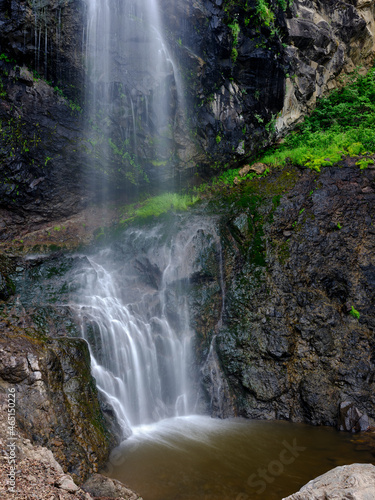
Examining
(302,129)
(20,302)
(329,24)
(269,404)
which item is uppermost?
(329,24)

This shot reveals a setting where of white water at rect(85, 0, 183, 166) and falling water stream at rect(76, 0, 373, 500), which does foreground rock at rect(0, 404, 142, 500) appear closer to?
falling water stream at rect(76, 0, 373, 500)

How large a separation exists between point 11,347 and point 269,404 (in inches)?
226

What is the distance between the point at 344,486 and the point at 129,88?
1251cm

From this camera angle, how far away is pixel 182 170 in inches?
530

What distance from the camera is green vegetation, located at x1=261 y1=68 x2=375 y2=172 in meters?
11.3

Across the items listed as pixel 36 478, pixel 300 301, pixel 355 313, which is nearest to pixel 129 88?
pixel 300 301

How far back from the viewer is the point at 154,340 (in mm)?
8930

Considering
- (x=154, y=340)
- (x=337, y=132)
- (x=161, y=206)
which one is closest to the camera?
(x=154, y=340)

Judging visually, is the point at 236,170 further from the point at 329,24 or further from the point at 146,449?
the point at 146,449

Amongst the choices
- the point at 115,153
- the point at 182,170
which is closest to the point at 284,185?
the point at 182,170

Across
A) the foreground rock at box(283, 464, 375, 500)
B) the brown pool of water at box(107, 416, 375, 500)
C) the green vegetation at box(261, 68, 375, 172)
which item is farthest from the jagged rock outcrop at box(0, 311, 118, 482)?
the green vegetation at box(261, 68, 375, 172)

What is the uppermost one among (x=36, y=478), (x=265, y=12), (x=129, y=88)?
(x=265, y=12)

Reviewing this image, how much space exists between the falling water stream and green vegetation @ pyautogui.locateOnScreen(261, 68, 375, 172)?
13.5ft

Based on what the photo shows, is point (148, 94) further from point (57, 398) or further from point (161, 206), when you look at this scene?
point (57, 398)
